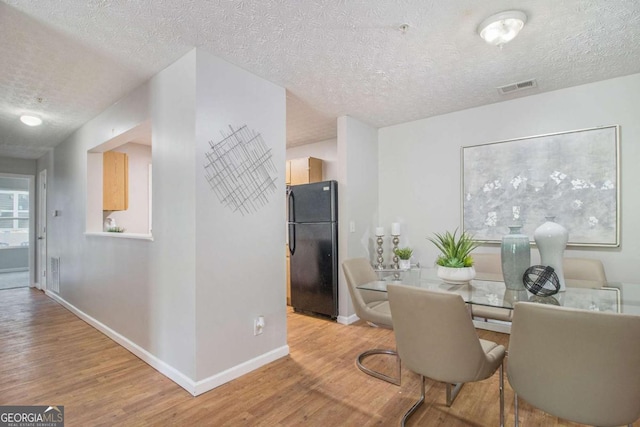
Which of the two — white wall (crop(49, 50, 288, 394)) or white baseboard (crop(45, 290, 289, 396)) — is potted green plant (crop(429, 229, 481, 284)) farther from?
white baseboard (crop(45, 290, 289, 396))

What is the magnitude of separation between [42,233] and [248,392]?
556cm

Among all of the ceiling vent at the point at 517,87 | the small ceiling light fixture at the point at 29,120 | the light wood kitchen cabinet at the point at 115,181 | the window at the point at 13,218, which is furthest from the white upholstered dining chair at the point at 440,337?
the window at the point at 13,218

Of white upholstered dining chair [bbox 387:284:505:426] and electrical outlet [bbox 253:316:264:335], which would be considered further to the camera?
electrical outlet [bbox 253:316:264:335]

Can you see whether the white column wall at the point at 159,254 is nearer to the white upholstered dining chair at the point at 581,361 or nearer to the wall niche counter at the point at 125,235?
the wall niche counter at the point at 125,235

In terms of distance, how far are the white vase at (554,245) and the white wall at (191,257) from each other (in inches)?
78.2

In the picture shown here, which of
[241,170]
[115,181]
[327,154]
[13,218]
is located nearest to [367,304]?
[241,170]

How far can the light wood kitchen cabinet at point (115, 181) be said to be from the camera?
4383mm

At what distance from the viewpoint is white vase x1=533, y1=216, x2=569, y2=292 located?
1964mm

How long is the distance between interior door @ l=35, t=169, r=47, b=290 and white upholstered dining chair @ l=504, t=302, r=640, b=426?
6.78 metres

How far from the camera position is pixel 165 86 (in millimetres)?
2551

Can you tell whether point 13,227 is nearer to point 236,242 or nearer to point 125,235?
point 125,235

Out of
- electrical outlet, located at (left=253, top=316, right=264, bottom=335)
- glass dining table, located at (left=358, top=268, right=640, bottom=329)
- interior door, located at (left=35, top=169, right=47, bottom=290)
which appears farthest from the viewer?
interior door, located at (left=35, top=169, right=47, bottom=290)

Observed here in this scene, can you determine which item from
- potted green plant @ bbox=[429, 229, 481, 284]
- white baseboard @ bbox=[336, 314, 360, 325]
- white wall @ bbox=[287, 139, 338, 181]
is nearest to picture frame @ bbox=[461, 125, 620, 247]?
potted green plant @ bbox=[429, 229, 481, 284]

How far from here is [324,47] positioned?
7.37 ft
